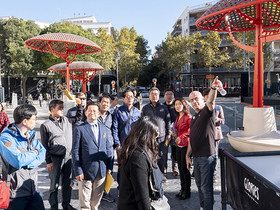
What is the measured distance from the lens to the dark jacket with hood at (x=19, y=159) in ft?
8.32

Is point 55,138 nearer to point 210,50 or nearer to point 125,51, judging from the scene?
point 210,50

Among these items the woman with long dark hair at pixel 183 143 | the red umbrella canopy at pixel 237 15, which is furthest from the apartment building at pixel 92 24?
the woman with long dark hair at pixel 183 143

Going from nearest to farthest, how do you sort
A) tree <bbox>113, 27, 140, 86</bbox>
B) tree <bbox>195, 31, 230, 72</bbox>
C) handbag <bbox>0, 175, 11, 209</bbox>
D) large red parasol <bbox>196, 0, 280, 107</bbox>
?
handbag <bbox>0, 175, 11, 209</bbox> → large red parasol <bbox>196, 0, 280, 107</bbox> → tree <bbox>195, 31, 230, 72</bbox> → tree <bbox>113, 27, 140, 86</bbox>

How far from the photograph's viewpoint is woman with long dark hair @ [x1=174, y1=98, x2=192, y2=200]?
438 centimetres

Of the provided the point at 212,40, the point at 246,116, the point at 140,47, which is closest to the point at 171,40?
the point at 212,40

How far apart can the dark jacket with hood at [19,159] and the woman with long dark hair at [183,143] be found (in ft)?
8.29

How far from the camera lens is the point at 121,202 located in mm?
2117

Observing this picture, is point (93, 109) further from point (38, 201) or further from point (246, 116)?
point (246, 116)

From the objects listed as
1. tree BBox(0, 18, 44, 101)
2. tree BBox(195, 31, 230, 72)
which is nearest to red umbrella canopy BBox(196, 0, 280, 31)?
tree BBox(0, 18, 44, 101)

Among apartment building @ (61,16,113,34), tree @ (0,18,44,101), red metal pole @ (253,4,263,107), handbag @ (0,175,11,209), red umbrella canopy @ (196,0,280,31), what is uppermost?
apartment building @ (61,16,113,34)

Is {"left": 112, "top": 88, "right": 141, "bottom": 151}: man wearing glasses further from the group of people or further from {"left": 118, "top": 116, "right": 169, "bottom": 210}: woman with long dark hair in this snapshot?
{"left": 118, "top": 116, "right": 169, "bottom": 210}: woman with long dark hair

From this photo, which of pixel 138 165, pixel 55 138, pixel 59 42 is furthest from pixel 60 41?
pixel 138 165

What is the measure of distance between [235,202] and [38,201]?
2.17 m

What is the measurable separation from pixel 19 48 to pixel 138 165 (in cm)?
3073
